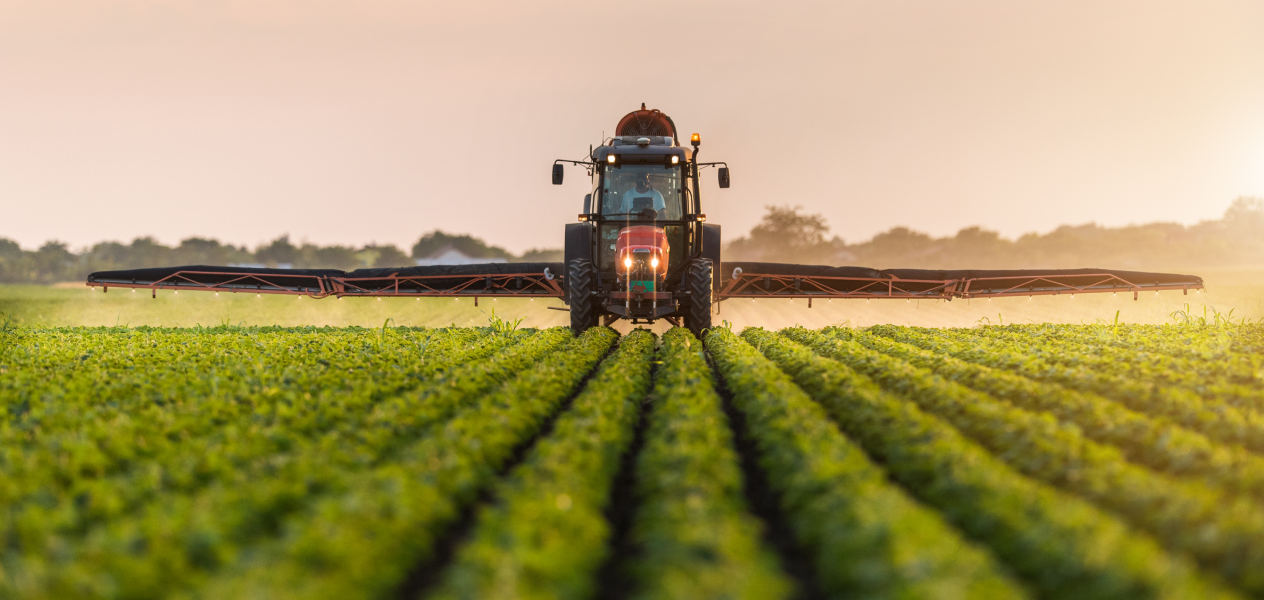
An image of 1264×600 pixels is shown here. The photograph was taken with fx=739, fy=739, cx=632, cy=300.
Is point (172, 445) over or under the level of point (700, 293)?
under

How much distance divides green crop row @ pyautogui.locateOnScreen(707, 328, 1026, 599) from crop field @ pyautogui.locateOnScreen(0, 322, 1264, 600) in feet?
0.05

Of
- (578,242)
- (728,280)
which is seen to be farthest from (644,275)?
(728,280)

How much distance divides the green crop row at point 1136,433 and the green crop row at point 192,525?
5.64m

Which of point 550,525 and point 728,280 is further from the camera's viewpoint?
point 728,280

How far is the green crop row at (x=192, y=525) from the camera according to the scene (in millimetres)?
3422

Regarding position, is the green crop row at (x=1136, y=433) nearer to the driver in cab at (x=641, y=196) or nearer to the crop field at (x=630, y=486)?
the crop field at (x=630, y=486)

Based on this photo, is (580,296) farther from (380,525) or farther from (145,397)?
(380,525)

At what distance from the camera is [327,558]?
11.5 ft

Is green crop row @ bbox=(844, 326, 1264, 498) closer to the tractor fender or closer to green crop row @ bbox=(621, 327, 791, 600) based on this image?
green crop row @ bbox=(621, 327, 791, 600)

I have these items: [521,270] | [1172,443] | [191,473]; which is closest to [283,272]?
[521,270]

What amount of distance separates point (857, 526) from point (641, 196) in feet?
→ 38.7

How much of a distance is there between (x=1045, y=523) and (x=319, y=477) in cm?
425

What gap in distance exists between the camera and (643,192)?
15.2 metres

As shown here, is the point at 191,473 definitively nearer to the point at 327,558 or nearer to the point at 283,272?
the point at 327,558
